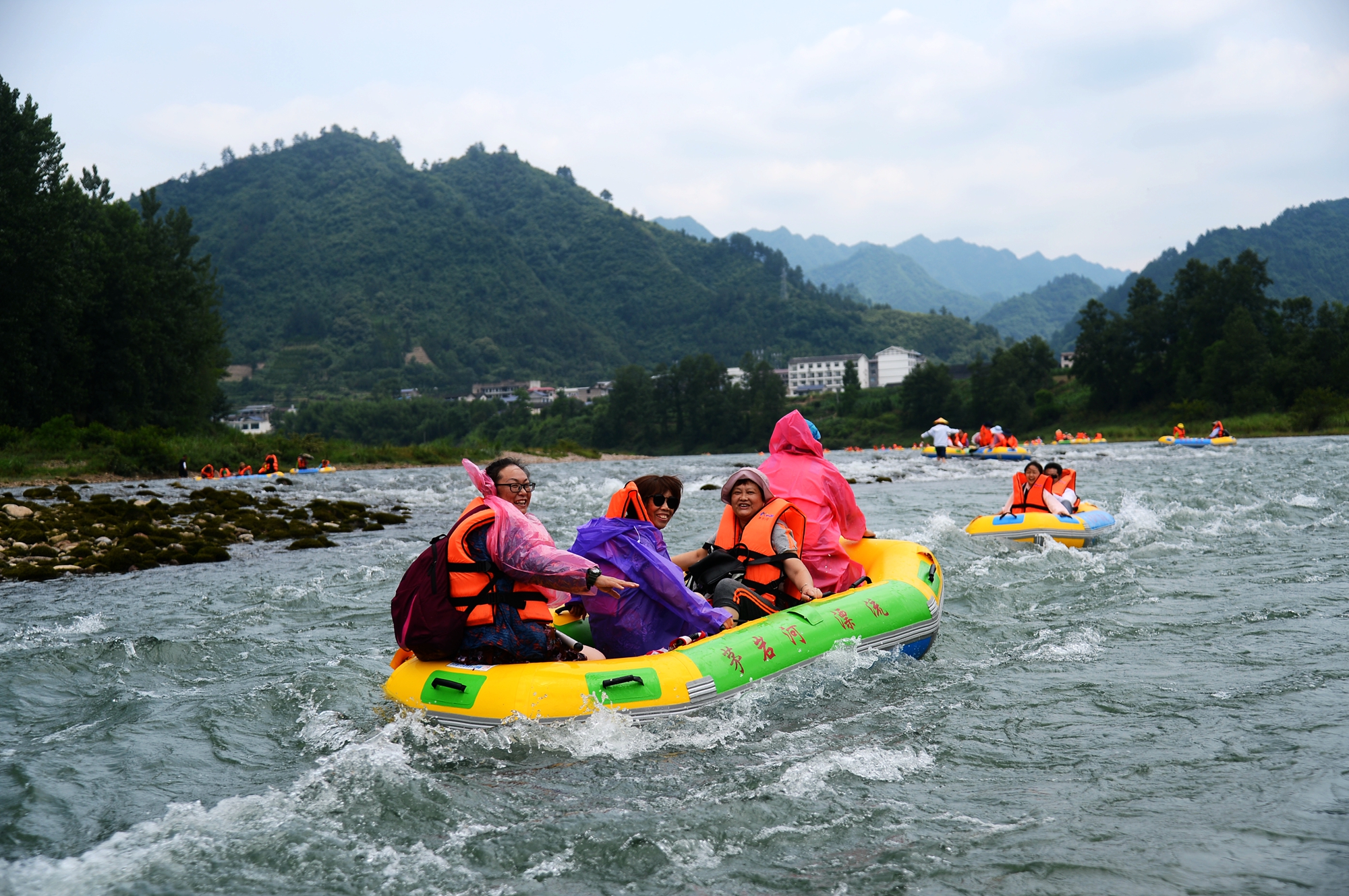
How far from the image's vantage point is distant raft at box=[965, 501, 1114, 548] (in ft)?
36.0

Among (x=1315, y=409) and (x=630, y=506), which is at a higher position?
(x=630, y=506)

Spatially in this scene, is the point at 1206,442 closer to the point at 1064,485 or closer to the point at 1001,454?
the point at 1001,454

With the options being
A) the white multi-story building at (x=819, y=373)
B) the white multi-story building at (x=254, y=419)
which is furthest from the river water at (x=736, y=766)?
the white multi-story building at (x=819, y=373)

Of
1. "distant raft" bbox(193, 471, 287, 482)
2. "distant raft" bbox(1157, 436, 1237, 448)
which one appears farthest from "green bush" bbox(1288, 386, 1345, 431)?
"distant raft" bbox(193, 471, 287, 482)

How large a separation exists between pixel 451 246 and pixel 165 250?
318ft

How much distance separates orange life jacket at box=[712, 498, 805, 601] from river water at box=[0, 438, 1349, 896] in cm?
60

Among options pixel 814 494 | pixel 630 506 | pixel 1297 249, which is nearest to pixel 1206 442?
pixel 814 494

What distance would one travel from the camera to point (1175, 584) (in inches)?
337

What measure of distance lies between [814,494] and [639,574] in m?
1.85

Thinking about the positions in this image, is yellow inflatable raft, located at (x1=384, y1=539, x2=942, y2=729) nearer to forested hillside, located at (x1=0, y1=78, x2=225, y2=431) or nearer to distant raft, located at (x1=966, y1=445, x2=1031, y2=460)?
forested hillside, located at (x1=0, y1=78, x2=225, y2=431)

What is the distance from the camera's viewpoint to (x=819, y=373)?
345 feet

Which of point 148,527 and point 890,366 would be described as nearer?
point 148,527

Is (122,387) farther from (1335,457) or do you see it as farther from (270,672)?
(1335,457)

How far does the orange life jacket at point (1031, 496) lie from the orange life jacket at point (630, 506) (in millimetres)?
7482
